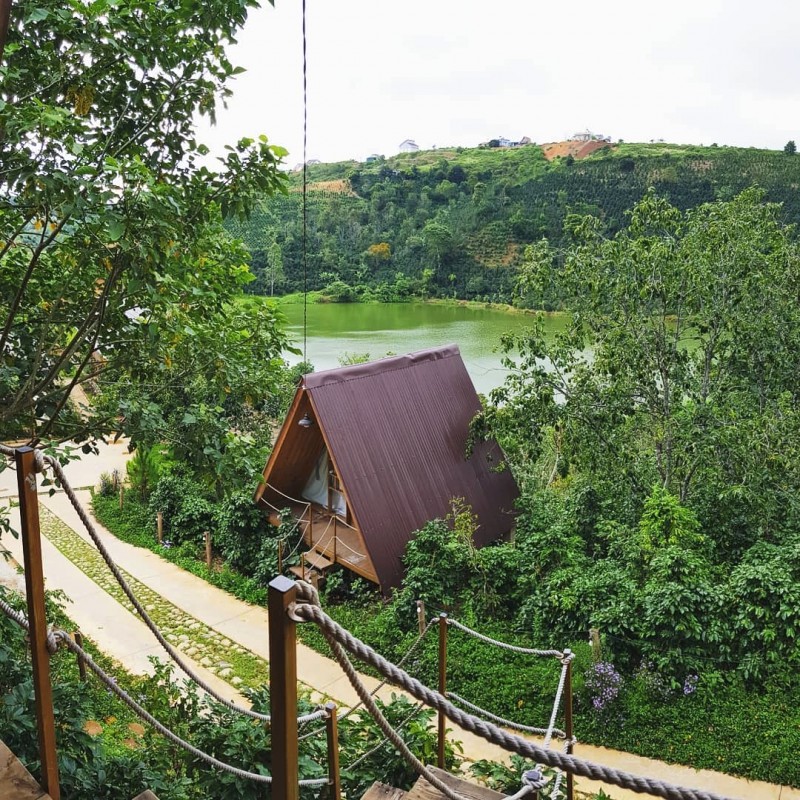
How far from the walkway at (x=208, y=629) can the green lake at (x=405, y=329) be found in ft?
27.7

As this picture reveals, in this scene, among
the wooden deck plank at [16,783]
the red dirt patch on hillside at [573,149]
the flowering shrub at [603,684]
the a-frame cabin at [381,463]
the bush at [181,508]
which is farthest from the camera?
the red dirt patch on hillside at [573,149]

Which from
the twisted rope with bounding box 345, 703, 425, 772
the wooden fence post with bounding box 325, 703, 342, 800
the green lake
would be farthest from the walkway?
the green lake

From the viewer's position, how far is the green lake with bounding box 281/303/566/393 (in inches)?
730

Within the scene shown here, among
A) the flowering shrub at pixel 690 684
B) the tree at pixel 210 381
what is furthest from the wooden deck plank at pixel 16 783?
the flowering shrub at pixel 690 684

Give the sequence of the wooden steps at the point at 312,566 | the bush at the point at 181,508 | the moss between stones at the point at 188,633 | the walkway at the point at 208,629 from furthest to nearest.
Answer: the bush at the point at 181,508 < the wooden steps at the point at 312,566 < the moss between stones at the point at 188,633 < the walkway at the point at 208,629

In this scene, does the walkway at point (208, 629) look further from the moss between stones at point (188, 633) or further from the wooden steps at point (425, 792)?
the wooden steps at point (425, 792)

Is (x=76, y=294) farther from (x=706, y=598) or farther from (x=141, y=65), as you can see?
(x=706, y=598)

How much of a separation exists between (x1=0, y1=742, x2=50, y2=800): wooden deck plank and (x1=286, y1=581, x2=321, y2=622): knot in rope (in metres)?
1.31

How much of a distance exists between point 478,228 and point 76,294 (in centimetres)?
3039

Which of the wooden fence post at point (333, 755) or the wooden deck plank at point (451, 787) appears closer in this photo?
the wooden fence post at point (333, 755)

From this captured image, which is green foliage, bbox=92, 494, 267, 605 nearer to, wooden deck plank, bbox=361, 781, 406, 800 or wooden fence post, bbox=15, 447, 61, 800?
wooden deck plank, bbox=361, 781, 406, 800

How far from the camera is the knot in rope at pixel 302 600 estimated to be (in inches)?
45.2

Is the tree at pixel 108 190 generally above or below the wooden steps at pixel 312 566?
above

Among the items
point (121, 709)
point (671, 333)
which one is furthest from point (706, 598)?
point (121, 709)
